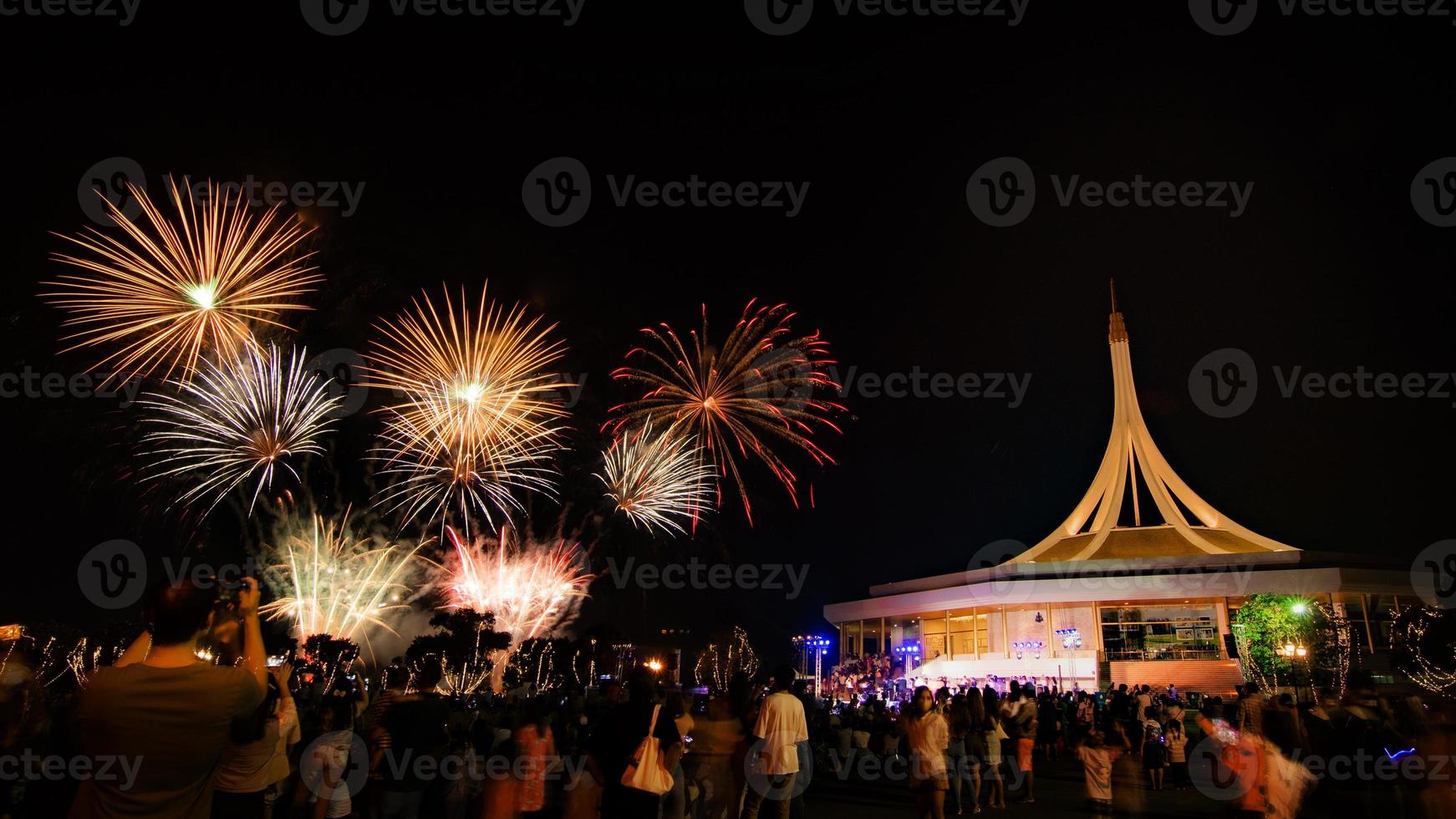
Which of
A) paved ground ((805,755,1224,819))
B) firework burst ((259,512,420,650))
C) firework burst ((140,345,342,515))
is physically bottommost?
paved ground ((805,755,1224,819))

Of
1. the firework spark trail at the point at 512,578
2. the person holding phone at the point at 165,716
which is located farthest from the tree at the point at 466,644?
the person holding phone at the point at 165,716

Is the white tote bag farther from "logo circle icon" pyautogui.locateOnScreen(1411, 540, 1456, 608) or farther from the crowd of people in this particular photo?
"logo circle icon" pyautogui.locateOnScreen(1411, 540, 1456, 608)

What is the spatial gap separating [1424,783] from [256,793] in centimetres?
812

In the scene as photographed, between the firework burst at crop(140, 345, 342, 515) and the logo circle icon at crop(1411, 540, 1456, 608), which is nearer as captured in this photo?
the firework burst at crop(140, 345, 342, 515)

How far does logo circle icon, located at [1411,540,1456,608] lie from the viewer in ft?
Answer: 127

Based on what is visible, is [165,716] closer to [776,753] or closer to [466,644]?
[776,753]

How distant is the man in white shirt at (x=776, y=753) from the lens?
7.71 m

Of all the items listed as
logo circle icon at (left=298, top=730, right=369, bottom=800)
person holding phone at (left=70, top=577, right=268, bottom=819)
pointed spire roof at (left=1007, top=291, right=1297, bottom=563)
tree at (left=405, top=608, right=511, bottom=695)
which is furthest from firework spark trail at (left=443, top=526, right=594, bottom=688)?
pointed spire roof at (left=1007, top=291, right=1297, bottom=563)

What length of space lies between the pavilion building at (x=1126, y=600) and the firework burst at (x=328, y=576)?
27.1 m

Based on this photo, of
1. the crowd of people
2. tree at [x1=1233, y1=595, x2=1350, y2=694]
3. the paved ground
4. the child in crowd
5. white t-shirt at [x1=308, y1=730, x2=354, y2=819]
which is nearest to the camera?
the crowd of people

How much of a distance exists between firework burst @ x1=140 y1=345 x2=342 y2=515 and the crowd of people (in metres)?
12.8

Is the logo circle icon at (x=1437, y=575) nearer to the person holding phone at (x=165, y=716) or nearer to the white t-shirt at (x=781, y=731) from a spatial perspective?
the white t-shirt at (x=781, y=731)

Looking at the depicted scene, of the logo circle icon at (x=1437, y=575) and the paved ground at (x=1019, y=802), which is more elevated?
the logo circle icon at (x=1437, y=575)

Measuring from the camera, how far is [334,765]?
7.44 metres
